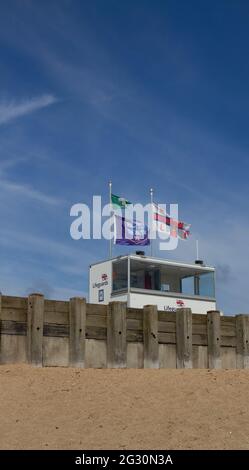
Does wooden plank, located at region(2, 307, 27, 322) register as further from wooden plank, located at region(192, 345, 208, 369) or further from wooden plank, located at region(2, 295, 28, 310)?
wooden plank, located at region(192, 345, 208, 369)

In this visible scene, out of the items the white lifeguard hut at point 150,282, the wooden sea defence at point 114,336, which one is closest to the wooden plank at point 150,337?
the wooden sea defence at point 114,336

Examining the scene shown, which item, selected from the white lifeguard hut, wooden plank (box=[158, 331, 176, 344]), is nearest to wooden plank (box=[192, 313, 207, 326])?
wooden plank (box=[158, 331, 176, 344])

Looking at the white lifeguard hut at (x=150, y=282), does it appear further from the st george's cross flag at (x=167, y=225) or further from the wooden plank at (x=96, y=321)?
the wooden plank at (x=96, y=321)

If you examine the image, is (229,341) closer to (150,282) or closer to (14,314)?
(14,314)

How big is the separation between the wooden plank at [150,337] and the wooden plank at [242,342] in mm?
2656

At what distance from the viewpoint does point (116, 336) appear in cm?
1487

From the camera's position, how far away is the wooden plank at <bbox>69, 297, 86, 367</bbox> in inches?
563

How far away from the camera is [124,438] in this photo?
9.48 m

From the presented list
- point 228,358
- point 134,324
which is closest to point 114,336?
point 134,324
